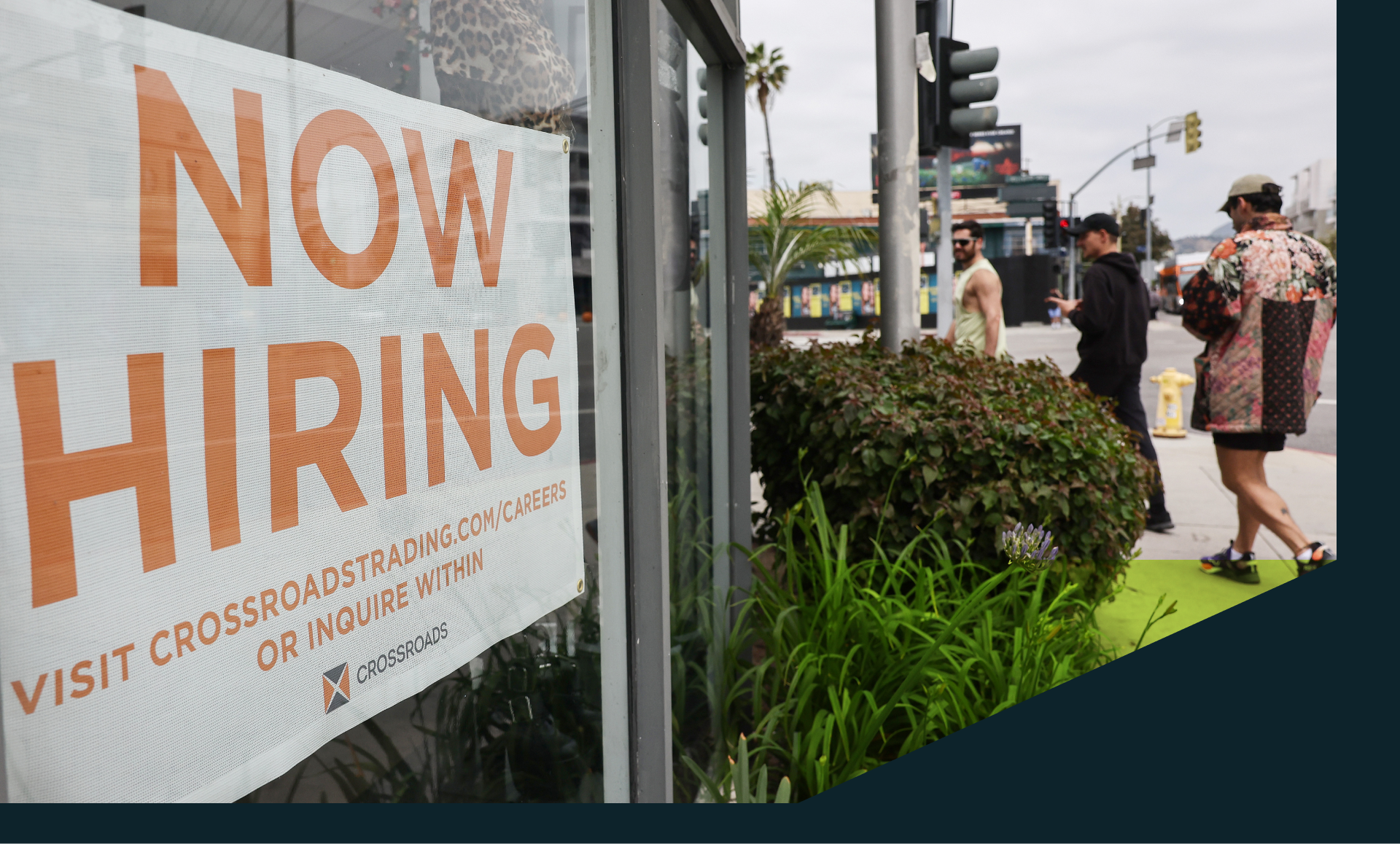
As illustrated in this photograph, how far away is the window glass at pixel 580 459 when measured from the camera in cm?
127

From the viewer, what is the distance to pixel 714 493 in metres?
3.34

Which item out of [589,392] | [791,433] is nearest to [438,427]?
[589,392]

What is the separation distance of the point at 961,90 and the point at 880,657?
5184mm

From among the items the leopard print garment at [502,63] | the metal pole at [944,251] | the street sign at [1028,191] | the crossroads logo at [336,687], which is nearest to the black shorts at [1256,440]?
the metal pole at [944,251]

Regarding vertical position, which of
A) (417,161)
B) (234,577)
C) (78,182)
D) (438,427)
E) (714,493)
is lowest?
(714,493)

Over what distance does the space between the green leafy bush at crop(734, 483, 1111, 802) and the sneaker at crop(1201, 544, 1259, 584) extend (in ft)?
7.10

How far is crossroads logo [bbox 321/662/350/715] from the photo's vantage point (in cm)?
133

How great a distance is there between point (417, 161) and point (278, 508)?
22.3 inches

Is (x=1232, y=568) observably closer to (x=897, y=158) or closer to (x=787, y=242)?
(x=897, y=158)

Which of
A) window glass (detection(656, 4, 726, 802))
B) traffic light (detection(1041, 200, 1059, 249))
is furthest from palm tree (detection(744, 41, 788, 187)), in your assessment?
window glass (detection(656, 4, 726, 802))

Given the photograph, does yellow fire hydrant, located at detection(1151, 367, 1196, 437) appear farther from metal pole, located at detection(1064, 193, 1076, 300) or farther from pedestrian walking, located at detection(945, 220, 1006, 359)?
metal pole, located at detection(1064, 193, 1076, 300)

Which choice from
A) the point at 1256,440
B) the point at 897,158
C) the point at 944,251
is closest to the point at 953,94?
the point at 897,158

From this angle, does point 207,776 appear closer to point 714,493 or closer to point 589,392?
point 589,392

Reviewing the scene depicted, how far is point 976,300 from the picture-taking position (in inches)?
248
